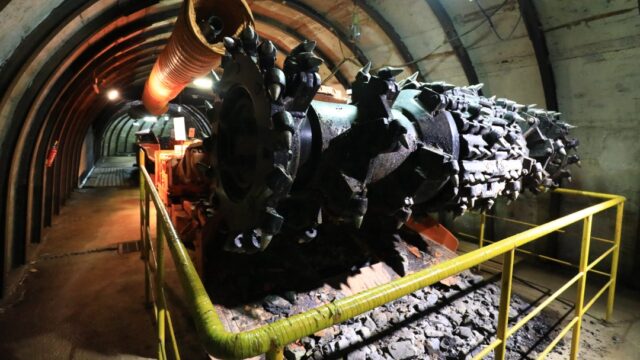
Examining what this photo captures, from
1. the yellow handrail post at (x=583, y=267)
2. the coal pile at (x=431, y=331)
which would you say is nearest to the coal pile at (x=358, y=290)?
the coal pile at (x=431, y=331)

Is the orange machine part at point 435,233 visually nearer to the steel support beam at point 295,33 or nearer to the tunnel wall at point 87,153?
the steel support beam at point 295,33

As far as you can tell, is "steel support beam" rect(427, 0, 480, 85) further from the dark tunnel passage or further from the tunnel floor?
the tunnel floor

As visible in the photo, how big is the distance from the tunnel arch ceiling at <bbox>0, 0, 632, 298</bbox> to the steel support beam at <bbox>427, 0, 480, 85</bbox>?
0.05 ft

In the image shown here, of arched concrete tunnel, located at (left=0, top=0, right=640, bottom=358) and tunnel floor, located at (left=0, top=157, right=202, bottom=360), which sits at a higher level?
arched concrete tunnel, located at (left=0, top=0, right=640, bottom=358)

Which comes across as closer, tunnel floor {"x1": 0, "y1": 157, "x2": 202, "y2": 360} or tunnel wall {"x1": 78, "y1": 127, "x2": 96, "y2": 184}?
tunnel floor {"x1": 0, "y1": 157, "x2": 202, "y2": 360}

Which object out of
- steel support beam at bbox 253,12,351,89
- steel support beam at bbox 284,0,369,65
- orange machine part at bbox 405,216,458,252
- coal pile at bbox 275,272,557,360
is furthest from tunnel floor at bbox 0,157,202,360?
steel support beam at bbox 284,0,369,65

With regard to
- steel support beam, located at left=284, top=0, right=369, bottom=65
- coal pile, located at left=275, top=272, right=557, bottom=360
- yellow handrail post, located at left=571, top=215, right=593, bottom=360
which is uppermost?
steel support beam, located at left=284, top=0, right=369, bottom=65

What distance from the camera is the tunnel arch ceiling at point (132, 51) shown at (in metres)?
2.70

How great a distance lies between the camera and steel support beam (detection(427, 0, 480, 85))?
16.4 feet

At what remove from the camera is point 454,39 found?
5.06m

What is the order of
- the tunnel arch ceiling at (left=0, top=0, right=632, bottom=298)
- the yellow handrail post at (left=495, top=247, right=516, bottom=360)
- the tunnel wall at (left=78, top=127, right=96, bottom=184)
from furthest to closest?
1. the tunnel wall at (left=78, top=127, right=96, bottom=184)
2. the tunnel arch ceiling at (left=0, top=0, right=632, bottom=298)
3. the yellow handrail post at (left=495, top=247, right=516, bottom=360)

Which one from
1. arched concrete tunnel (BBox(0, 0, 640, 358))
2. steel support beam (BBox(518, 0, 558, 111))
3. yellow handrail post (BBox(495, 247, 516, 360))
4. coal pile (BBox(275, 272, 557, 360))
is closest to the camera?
yellow handrail post (BBox(495, 247, 516, 360))

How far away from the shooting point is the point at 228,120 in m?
1.94

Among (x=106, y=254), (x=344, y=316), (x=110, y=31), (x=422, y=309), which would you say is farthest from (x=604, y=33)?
(x=106, y=254)
